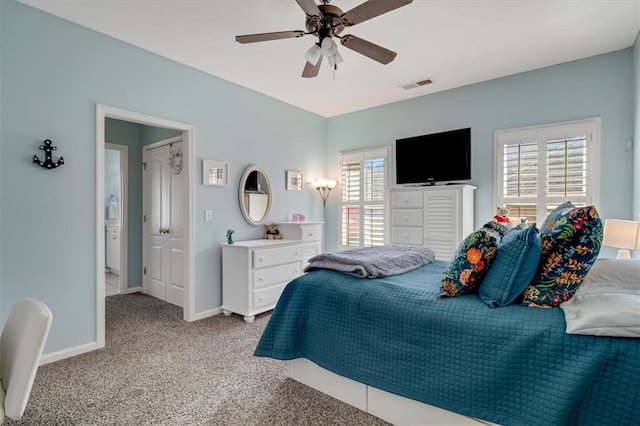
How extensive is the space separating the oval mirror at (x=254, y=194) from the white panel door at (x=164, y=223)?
0.74 metres

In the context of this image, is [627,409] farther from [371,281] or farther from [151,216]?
[151,216]

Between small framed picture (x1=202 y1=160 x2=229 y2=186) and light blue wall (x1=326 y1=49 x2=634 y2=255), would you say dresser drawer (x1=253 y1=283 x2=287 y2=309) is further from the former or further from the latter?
light blue wall (x1=326 y1=49 x2=634 y2=255)

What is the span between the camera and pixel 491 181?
3873 mm

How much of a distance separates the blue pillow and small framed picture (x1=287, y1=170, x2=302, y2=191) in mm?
3448

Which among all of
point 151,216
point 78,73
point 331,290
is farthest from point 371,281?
point 151,216

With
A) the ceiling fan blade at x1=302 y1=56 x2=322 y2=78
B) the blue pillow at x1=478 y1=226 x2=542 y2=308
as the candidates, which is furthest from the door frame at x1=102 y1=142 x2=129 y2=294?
the blue pillow at x1=478 y1=226 x2=542 y2=308

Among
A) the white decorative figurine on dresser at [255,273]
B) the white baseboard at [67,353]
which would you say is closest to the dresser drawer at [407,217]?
the white decorative figurine on dresser at [255,273]

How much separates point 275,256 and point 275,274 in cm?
21

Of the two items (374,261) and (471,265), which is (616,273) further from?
(374,261)

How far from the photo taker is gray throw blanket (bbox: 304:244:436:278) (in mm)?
2045

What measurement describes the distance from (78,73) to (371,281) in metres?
2.93

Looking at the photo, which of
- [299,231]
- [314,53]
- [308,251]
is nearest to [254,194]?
[299,231]

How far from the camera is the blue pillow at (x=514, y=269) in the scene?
1.48 meters

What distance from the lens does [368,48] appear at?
93.1 inches
